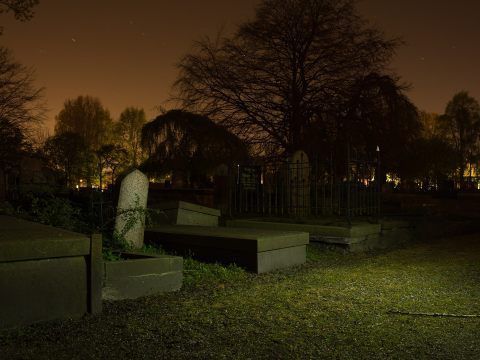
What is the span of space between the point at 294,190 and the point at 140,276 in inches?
330

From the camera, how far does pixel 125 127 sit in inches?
2554

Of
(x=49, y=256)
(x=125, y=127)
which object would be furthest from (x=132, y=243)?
(x=125, y=127)

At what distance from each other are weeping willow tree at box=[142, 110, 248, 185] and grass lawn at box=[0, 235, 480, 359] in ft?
28.2

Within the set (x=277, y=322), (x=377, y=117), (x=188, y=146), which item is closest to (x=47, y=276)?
(x=277, y=322)

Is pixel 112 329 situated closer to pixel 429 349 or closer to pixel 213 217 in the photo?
pixel 429 349

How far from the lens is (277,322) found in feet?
16.7

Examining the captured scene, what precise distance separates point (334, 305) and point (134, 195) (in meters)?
3.72

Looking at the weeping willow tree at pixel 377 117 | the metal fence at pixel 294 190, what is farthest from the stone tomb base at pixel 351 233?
the weeping willow tree at pixel 377 117

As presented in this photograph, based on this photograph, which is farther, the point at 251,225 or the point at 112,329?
the point at 251,225

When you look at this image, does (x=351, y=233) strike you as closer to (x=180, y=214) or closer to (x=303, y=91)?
(x=180, y=214)

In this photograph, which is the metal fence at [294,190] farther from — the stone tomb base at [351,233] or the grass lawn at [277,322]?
the grass lawn at [277,322]

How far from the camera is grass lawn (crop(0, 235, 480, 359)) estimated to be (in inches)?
165

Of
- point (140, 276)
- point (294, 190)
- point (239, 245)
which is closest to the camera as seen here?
point (140, 276)

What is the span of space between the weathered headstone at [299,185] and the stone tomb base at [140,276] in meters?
7.08
